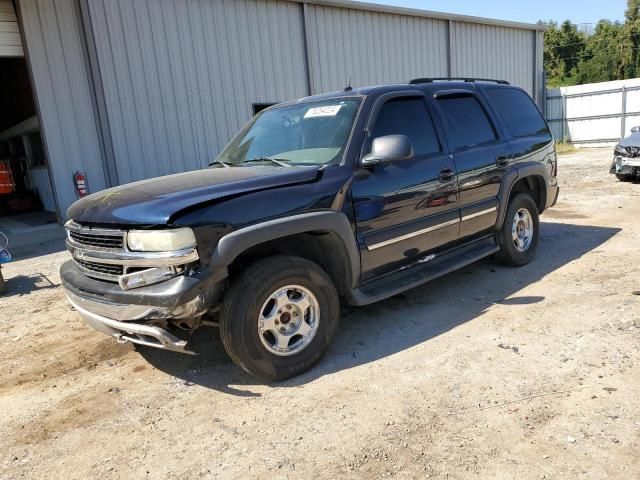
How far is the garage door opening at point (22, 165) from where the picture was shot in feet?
38.5

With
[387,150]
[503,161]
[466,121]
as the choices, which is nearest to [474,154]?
[466,121]

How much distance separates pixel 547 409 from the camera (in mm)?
2879

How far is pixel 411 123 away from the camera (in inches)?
171

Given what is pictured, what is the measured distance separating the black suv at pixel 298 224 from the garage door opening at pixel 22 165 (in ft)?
27.3

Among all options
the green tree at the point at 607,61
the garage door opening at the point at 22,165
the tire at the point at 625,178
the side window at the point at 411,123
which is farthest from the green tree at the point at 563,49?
the side window at the point at 411,123

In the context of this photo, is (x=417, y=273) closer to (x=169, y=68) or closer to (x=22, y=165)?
(x=169, y=68)

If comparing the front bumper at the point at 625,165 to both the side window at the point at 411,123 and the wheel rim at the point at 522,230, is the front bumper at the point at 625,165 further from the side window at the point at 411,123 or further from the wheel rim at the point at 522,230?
the side window at the point at 411,123

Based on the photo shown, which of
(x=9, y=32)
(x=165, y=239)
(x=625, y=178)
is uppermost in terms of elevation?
(x=9, y=32)

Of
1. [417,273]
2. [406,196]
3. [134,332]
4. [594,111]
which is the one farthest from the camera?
[594,111]

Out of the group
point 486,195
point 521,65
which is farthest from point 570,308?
point 521,65

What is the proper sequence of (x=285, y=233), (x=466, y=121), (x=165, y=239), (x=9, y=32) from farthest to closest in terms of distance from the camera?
(x=9, y=32)
(x=466, y=121)
(x=285, y=233)
(x=165, y=239)

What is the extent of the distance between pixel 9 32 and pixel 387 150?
8.96 metres

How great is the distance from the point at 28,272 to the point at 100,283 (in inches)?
172

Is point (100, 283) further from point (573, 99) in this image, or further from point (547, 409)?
point (573, 99)
